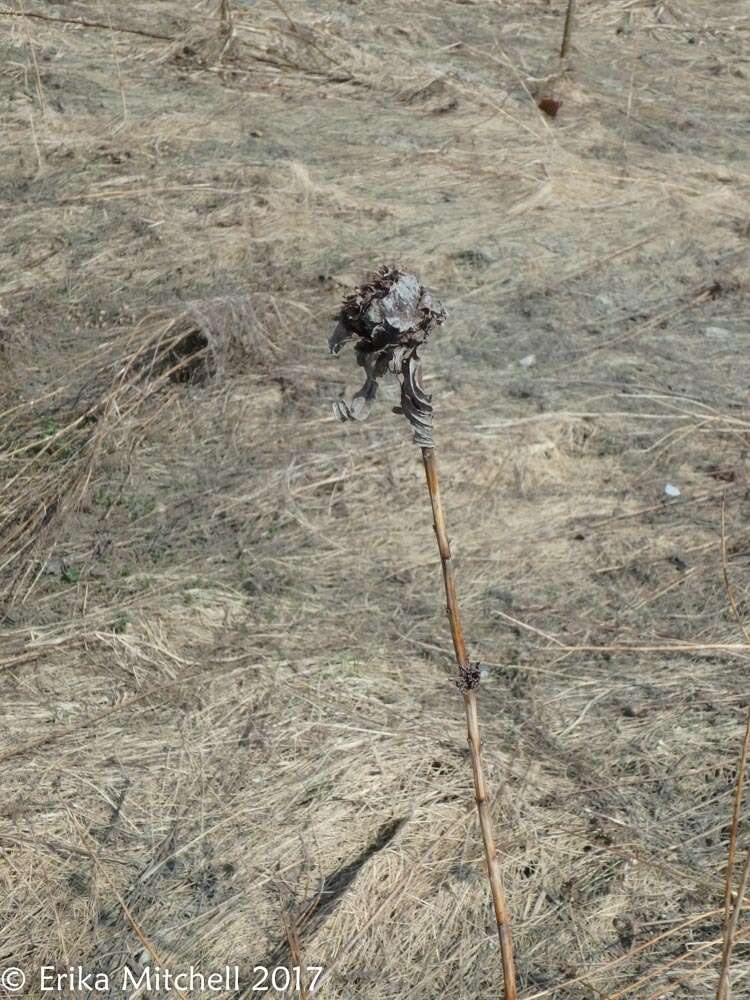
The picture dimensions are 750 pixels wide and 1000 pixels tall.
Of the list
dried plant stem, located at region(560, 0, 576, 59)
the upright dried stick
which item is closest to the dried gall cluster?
the upright dried stick

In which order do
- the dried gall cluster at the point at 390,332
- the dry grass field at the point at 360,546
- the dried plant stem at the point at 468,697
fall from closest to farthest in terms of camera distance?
the dried gall cluster at the point at 390,332, the dried plant stem at the point at 468,697, the dry grass field at the point at 360,546

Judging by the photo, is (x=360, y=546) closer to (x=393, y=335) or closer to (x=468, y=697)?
(x=468, y=697)

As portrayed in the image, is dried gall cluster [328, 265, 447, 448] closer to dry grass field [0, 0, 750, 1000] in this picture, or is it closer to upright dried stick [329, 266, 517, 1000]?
upright dried stick [329, 266, 517, 1000]

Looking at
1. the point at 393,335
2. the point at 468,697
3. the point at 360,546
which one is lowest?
the point at 360,546

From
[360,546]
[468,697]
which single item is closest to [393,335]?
[468,697]

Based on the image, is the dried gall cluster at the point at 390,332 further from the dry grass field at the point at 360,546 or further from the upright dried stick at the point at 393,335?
the dry grass field at the point at 360,546

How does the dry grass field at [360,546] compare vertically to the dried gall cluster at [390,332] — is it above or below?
below

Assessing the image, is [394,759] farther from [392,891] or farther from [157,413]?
[157,413]

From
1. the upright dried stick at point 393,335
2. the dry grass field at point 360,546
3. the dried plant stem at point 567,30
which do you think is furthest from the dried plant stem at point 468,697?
the dried plant stem at point 567,30
